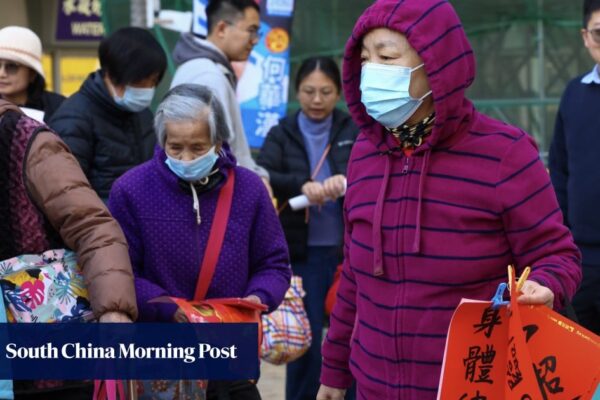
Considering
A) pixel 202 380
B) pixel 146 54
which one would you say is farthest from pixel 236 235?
pixel 146 54

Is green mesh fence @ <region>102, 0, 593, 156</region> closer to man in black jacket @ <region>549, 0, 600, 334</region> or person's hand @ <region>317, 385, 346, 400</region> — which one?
man in black jacket @ <region>549, 0, 600, 334</region>

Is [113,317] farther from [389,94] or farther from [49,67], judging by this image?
[49,67]

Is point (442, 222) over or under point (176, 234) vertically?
over

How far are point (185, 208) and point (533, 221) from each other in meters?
1.41

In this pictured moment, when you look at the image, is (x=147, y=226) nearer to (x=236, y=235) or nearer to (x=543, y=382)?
(x=236, y=235)

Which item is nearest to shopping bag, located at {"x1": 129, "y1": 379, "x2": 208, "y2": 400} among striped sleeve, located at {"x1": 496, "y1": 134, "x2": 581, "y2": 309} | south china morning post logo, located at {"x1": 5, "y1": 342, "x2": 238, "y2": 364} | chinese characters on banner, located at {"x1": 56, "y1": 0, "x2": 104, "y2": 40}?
south china morning post logo, located at {"x1": 5, "y1": 342, "x2": 238, "y2": 364}

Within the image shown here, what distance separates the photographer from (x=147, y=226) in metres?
4.22

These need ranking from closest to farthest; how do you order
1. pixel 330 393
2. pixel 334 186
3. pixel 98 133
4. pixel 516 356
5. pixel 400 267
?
pixel 516 356 → pixel 400 267 → pixel 330 393 → pixel 98 133 → pixel 334 186

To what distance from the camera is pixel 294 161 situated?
6.71 metres

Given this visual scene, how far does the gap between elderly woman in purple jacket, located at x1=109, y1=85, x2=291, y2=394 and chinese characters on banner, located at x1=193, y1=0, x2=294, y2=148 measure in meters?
3.78

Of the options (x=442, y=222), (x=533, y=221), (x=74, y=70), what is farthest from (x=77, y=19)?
(x=533, y=221)

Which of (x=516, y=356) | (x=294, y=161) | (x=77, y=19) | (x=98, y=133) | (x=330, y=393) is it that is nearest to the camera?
(x=516, y=356)

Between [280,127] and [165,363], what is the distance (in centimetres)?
306

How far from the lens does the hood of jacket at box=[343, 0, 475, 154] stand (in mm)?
3277
